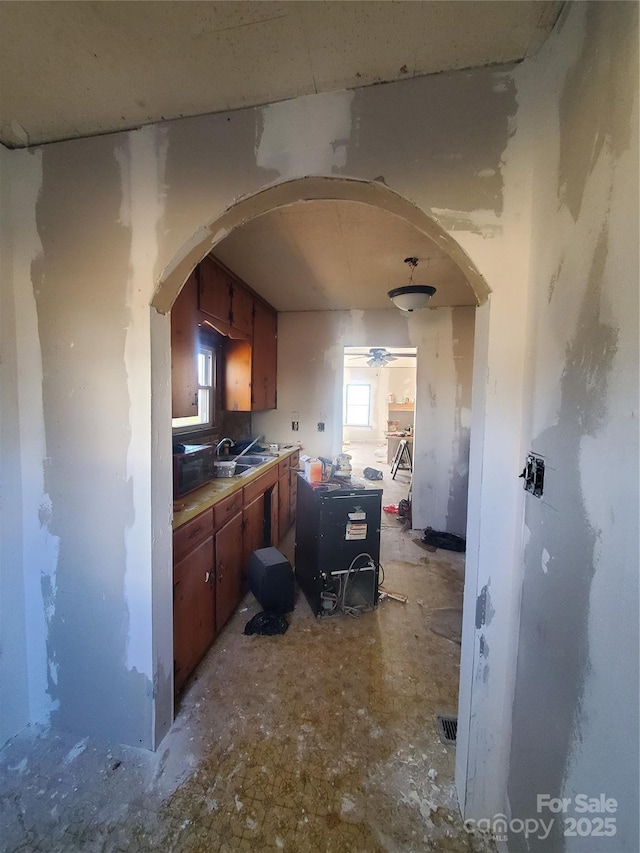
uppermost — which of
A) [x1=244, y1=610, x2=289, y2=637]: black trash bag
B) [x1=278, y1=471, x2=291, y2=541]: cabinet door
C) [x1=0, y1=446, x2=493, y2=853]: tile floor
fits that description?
[x1=278, y1=471, x2=291, y2=541]: cabinet door

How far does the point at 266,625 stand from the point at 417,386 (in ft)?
A: 9.25

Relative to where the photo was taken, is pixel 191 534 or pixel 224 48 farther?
pixel 191 534

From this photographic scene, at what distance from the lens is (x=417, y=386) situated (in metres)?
3.76

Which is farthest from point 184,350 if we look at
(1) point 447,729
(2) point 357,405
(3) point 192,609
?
(2) point 357,405

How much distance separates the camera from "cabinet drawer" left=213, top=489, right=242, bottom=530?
76.4 inches

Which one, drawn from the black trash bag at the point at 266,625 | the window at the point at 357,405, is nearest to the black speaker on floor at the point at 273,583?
the black trash bag at the point at 266,625

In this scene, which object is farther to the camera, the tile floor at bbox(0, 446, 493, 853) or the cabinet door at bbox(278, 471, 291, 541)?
the cabinet door at bbox(278, 471, 291, 541)

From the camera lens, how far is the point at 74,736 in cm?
143

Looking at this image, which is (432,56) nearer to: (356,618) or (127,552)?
(127,552)

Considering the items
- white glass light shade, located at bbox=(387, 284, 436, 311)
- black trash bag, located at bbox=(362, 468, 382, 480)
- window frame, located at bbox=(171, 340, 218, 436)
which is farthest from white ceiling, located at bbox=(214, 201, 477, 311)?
black trash bag, located at bbox=(362, 468, 382, 480)

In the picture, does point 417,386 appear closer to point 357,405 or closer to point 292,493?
point 292,493

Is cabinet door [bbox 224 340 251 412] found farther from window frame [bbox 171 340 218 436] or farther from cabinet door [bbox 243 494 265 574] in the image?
cabinet door [bbox 243 494 265 574]

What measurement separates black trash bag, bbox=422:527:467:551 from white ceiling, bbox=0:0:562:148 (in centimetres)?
346

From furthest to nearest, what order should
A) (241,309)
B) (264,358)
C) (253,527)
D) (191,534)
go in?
(264,358) → (241,309) → (253,527) → (191,534)
